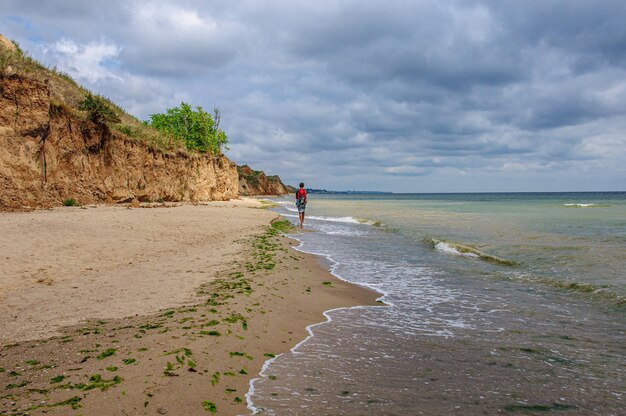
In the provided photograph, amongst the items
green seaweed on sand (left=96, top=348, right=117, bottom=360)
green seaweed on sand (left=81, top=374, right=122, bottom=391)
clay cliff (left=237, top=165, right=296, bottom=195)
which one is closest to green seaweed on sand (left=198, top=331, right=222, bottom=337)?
green seaweed on sand (left=96, top=348, right=117, bottom=360)

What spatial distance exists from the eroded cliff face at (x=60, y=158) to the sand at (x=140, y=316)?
28.6ft

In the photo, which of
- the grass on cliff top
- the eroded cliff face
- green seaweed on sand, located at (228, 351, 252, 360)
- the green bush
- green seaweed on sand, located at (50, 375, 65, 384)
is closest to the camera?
green seaweed on sand, located at (50, 375, 65, 384)

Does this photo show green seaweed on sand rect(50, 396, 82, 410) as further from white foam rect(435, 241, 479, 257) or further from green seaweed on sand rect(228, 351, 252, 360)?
white foam rect(435, 241, 479, 257)

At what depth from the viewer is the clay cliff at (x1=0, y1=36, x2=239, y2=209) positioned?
21109mm

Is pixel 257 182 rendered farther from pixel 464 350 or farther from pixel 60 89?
pixel 464 350

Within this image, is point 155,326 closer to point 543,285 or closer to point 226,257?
point 226,257

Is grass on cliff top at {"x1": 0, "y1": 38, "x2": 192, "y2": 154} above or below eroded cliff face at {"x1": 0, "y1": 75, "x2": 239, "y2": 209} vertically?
above

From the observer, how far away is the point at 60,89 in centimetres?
3122

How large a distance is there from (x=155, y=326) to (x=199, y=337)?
91 centimetres

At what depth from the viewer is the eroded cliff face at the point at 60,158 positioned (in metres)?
21.0

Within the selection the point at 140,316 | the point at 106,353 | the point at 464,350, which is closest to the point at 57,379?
the point at 106,353

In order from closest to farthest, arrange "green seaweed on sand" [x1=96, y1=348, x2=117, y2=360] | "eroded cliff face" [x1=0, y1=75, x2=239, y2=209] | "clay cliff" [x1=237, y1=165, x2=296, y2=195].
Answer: "green seaweed on sand" [x1=96, y1=348, x2=117, y2=360] → "eroded cliff face" [x1=0, y1=75, x2=239, y2=209] → "clay cliff" [x1=237, y1=165, x2=296, y2=195]

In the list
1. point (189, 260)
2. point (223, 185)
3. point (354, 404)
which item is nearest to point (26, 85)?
point (189, 260)

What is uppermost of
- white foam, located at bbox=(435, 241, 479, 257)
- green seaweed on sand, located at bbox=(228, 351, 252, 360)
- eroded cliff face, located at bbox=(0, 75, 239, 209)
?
eroded cliff face, located at bbox=(0, 75, 239, 209)
